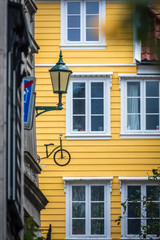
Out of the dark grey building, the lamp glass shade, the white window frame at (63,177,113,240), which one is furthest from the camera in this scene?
the white window frame at (63,177,113,240)

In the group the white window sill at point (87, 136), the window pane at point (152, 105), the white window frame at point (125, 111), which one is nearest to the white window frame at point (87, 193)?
the white window sill at point (87, 136)

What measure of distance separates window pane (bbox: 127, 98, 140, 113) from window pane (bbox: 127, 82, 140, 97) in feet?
0.47

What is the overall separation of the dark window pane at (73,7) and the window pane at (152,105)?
3.30m

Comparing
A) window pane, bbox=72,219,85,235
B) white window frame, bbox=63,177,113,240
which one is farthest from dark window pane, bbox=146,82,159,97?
window pane, bbox=72,219,85,235

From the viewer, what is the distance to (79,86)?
18703 millimetres

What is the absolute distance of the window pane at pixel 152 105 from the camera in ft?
61.4

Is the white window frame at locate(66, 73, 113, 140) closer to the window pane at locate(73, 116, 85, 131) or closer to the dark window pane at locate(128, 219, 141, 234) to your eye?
the window pane at locate(73, 116, 85, 131)

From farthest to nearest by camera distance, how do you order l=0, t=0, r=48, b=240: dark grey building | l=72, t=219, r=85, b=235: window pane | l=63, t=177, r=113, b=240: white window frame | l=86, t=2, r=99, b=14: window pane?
l=86, t=2, r=99, b=14: window pane, l=72, t=219, r=85, b=235: window pane, l=63, t=177, r=113, b=240: white window frame, l=0, t=0, r=48, b=240: dark grey building

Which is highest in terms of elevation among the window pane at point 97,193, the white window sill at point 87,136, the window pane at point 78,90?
the window pane at point 78,90

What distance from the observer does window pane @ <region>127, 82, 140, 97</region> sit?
1873cm

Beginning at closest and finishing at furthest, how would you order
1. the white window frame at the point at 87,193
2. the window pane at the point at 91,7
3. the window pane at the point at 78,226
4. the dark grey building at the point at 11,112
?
1. the dark grey building at the point at 11,112
2. the white window frame at the point at 87,193
3. the window pane at the point at 78,226
4. the window pane at the point at 91,7

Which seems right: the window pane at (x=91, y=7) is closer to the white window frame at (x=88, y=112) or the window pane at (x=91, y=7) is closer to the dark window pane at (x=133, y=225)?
the white window frame at (x=88, y=112)

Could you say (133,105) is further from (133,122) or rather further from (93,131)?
(93,131)

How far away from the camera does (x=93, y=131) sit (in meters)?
18.8
